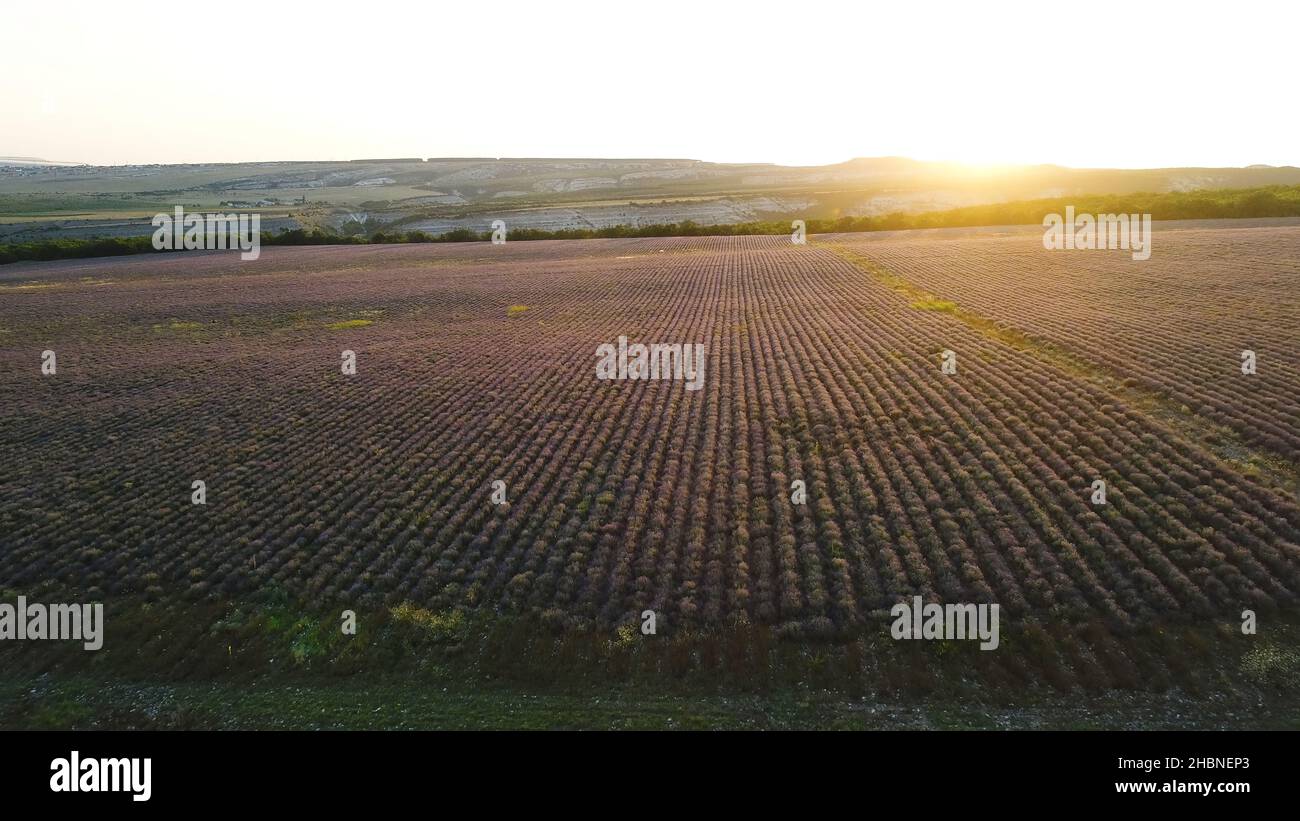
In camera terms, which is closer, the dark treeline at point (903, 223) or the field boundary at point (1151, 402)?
the field boundary at point (1151, 402)

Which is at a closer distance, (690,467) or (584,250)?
(690,467)

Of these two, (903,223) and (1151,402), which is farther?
(903,223)

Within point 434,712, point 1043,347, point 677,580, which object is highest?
point 1043,347

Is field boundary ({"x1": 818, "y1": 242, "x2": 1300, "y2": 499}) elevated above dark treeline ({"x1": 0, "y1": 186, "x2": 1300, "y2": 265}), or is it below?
below

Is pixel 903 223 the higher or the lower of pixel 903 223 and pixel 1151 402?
the higher

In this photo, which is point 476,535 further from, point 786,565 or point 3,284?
point 3,284

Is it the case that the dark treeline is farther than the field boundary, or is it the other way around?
the dark treeline

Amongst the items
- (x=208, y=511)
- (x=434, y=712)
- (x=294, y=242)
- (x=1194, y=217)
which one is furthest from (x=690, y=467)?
(x=294, y=242)

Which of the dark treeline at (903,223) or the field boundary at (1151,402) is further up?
the dark treeline at (903,223)
